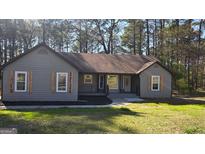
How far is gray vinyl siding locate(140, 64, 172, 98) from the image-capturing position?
76.7 feet

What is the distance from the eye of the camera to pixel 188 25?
33.1 metres

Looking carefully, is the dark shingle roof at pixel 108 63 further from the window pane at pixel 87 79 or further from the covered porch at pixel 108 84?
the window pane at pixel 87 79

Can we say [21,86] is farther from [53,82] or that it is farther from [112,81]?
[112,81]

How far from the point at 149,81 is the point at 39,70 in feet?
31.2

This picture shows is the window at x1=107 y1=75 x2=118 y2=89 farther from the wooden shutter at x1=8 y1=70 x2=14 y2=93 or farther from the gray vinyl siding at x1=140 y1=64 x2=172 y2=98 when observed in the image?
the wooden shutter at x1=8 y1=70 x2=14 y2=93

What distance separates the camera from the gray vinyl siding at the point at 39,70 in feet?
60.6

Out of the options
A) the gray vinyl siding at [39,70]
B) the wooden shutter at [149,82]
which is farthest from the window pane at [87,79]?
the wooden shutter at [149,82]

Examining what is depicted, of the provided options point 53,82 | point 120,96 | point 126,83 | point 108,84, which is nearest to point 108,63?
point 108,84

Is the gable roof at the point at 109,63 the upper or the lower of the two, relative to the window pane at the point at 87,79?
upper

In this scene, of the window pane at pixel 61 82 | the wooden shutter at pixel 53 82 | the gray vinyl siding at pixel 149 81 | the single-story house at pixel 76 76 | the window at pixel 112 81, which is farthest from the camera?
the window at pixel 112 81

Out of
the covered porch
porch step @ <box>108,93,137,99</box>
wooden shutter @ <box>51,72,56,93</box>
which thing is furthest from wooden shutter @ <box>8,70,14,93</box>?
porch step @ <box>108,93,137,99</box>
